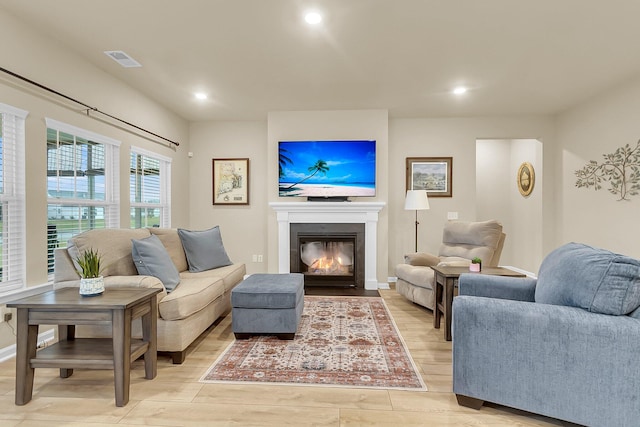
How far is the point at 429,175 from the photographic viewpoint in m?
5.31

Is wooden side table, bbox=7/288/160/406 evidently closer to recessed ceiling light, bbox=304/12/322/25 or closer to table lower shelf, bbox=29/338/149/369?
table lower shelf, bbox=29/338/149/369

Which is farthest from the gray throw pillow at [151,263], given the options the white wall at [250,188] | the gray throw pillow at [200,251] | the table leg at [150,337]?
the white wall at [250,188]

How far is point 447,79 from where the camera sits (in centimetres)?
379

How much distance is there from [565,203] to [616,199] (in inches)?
34.8

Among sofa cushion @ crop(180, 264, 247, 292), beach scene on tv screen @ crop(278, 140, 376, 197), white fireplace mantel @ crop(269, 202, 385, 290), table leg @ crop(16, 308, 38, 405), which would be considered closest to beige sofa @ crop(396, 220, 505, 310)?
white fireplace mantel @ crop(269, 202, 385, 290)

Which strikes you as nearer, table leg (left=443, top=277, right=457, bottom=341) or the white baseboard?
the white baseboard

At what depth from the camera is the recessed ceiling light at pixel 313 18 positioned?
8.41ft

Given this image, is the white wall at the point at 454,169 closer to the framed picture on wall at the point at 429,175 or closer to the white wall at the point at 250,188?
the framed picture on wall at the point at 429,175

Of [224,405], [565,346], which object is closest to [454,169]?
[565,346]

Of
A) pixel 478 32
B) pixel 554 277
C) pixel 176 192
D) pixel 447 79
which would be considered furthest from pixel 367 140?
pixel 554 277

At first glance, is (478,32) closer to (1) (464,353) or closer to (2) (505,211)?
(1) (464,353)

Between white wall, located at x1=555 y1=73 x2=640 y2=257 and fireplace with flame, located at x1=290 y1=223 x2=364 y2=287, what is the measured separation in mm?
2971

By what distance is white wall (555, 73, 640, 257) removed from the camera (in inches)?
152

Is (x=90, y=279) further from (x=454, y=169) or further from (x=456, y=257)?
Answer: (x=454, y=169)
